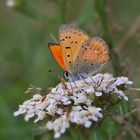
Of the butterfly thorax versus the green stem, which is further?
the green stem

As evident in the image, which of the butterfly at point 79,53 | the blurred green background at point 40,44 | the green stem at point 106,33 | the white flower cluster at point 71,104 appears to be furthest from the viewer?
the blurred green background at point 40,44

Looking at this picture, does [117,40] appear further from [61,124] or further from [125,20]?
[61,124]

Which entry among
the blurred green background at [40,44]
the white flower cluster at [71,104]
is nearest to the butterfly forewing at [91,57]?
the white flower cluster at [71,104]

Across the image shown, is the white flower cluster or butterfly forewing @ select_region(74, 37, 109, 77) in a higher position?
butterfly forewing @ select_region(74, 37, 109, 77)

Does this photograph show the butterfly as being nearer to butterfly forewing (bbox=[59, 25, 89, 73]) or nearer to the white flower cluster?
butterfly forewing (bbox=[59, 25, 89, 73])

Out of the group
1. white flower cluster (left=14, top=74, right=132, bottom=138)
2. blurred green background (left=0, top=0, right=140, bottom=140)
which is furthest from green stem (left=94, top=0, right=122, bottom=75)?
white flower cluster (left=14, top=74, right=132, bottom=138)

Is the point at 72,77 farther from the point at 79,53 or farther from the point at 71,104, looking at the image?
the point at 71,104

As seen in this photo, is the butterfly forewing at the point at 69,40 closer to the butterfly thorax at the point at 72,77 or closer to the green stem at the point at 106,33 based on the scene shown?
the butterfly thorax at the point at 72,77
